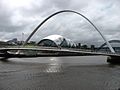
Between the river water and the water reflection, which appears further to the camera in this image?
the water reflection

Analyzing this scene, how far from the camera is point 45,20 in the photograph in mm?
76750

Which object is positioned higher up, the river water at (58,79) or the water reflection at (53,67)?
the water reflection at (53,67)

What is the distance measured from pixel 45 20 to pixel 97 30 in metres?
18.9

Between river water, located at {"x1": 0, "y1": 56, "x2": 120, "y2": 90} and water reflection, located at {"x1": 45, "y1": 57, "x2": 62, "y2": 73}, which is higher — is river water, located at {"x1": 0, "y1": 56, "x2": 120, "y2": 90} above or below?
below

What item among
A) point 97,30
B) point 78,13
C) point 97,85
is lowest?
point 97,85

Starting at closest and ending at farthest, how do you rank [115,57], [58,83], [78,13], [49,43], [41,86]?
[41,86]
[58,83]
[115,57]
[78,13]
[49,43]

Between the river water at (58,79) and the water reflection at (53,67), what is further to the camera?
the water reflection at (53,67)

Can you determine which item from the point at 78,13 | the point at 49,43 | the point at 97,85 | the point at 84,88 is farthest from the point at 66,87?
the point at 49,43

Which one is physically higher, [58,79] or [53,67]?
[53,67]

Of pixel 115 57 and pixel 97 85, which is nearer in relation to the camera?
pixel 97 85

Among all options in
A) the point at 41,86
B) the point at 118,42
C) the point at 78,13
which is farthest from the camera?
the point at 118,42

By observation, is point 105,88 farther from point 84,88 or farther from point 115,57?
point 115,57

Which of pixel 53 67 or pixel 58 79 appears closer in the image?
pixel 58 79

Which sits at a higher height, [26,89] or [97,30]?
[97,30]
